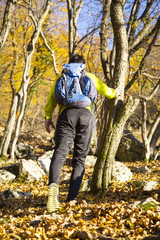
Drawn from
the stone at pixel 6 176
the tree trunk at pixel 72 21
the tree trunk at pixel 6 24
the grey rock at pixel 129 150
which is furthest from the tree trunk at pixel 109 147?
the grey rock at pixel 129 150

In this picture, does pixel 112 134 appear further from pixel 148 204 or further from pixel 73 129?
pixel 148 204

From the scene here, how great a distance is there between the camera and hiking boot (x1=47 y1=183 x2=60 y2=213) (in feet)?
9.86

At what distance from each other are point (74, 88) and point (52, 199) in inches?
57.1

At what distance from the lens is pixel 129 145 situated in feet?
36.9

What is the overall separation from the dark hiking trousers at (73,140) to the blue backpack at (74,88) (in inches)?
4.6

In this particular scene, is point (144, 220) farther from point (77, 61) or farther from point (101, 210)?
point (77, 61)

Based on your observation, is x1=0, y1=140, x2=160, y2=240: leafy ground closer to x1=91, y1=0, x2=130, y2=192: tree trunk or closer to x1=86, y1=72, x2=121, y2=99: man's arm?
x1=91, y1=0, x2=130, y2=192: tree trunk

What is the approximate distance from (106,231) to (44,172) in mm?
5317

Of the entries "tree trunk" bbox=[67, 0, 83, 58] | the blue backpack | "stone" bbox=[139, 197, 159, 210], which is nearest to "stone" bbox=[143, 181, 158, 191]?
"stone" bbox=[139, 197, 159, 210]

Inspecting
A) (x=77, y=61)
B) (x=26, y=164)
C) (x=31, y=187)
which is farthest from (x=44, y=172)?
(x=77, y=61)

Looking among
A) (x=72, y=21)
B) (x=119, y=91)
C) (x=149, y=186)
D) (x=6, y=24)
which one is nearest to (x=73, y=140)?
(x=119, y=91)

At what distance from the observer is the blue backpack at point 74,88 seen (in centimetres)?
319

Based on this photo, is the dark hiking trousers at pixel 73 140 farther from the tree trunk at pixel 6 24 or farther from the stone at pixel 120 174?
the tree trunk at pixel 6 24

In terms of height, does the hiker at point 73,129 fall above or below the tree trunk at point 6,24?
below
